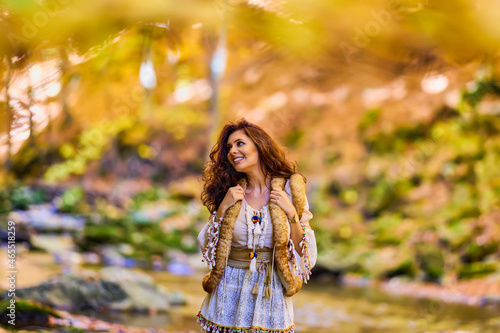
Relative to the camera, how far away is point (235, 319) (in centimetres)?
217

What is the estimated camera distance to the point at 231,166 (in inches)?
93.2

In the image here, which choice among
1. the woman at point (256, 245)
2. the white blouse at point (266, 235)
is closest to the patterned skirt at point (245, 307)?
the woman at point (256, 245)

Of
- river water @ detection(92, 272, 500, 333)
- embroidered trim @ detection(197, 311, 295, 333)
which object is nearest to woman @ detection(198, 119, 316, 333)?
embroidered trim @ detection(197, 311, 295, 333)

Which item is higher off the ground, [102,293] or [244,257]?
[102,293]

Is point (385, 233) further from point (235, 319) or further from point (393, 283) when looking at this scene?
point (235, 319)

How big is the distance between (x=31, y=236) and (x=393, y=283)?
234 inches

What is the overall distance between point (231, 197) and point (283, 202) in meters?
0.23

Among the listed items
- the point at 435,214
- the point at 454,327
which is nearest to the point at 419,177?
the point at 435,214

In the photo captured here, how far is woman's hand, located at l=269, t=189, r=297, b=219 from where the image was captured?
2.20 m

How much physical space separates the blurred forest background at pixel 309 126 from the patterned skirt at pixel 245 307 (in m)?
2.97

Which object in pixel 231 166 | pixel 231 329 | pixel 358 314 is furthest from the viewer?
pixel 358 314

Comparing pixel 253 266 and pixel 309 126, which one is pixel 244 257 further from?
pixel 309 126

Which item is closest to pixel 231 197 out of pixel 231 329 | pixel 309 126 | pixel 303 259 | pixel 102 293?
pixel 303 259

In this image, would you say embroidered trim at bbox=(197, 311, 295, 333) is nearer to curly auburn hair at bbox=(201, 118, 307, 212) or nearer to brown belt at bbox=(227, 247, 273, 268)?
brown belt at bbox=(227, 247, 273, 268)
